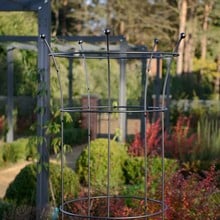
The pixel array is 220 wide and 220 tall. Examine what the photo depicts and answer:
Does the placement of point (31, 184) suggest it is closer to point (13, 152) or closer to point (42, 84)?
point (42, 84)

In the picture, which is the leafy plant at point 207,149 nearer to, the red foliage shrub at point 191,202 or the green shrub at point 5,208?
the green shrub at point 5,208

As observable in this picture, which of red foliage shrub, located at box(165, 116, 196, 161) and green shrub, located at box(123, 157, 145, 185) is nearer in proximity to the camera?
green shrub, located at box(123, 157, 145, 185)

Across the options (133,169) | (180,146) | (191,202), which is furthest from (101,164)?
(191,202)

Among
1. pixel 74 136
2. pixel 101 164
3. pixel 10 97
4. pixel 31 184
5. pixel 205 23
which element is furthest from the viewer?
pixel 205 23

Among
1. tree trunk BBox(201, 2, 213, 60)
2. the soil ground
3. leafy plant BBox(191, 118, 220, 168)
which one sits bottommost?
the soil ground

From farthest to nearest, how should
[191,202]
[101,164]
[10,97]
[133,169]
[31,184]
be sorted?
1. [10,97]
2. [133,169]
3. [101,164]
4. [31,184]
5. [191,202]

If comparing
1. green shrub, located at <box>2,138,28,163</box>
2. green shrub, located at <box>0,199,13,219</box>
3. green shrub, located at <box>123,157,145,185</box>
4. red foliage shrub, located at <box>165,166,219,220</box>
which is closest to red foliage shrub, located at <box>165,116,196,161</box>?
green shrub, located at <box>123,157,145,185</box>

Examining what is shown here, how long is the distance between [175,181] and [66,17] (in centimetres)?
2469

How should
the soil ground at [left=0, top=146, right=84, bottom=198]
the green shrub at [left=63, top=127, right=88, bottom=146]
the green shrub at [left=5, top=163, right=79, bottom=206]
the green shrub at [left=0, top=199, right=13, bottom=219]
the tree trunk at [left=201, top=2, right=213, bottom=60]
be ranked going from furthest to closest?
the tree trunk at [left=201, top=2, right=213, bottom=60] < the green shrub at [left=63, top=127, right=88, bottom=146] < the soil ground at [left=0, top=146, right=84, bottom=198] < the green shrub at [left=5, top=163, right=79, bottom=206] < the green shrub at [left=0, top=199, right=13, bottom=219]

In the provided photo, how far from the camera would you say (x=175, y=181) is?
505 cm

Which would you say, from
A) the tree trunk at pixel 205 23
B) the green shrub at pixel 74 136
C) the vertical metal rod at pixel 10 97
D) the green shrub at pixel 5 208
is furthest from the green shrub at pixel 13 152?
the tree trunk at pixel 205 23

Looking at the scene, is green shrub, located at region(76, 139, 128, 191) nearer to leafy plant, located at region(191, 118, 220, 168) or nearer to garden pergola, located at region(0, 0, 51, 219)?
leafy plant, located at region(191, 118, 220, 168)

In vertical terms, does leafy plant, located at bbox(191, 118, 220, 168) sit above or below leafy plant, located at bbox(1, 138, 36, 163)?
above

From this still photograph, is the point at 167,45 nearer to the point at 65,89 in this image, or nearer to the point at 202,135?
the point at 65,89
